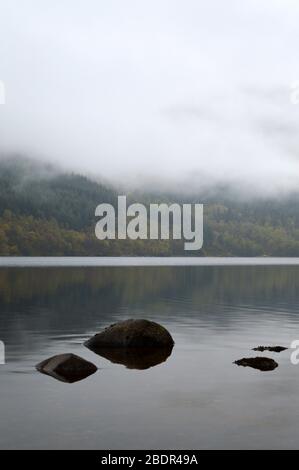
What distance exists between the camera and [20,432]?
2008 centimetres

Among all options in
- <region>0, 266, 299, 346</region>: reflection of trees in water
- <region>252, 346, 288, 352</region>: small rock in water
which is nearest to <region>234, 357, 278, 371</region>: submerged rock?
<region>252, 346, 288, 352</region>: small rock in water

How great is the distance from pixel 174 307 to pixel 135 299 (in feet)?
37.2

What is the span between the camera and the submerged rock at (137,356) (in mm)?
33312

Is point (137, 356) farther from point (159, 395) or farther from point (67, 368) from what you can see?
point (159, 395)

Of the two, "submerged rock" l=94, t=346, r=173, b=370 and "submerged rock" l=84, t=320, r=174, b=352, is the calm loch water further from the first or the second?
"submerged rock" l=84, t=320, r=174, b=352

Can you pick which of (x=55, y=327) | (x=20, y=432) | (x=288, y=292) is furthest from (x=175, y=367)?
(x=288, y=292)

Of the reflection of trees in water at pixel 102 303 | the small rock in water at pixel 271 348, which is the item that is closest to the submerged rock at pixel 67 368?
the small rock in water at pixel 271 348

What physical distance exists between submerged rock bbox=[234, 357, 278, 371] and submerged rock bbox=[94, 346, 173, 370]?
470 centimetres

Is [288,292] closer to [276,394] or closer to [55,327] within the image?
[55,327]

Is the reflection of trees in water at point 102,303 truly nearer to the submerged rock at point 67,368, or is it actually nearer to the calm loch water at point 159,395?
the calm loch water at point 159,395

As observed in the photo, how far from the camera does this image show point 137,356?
35625 millimetres

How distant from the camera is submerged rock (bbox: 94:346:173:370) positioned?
3331 cm

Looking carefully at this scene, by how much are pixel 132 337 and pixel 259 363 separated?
863cm

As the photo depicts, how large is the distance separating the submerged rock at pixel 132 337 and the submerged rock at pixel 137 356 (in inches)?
17.6
